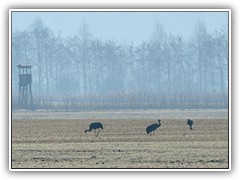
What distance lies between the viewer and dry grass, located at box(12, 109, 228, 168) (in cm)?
1775

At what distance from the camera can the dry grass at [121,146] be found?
1775 centimetres

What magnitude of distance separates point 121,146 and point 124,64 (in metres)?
9.63

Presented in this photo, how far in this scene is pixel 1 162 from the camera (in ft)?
50.5

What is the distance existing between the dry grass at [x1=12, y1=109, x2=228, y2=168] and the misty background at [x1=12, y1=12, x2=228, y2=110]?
0.79 meters

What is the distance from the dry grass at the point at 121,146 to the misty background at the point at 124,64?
2.59 ft

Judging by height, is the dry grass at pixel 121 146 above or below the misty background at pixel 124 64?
below

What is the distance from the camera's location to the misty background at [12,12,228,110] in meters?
23.2

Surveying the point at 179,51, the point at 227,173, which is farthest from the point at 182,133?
the point at 227,173

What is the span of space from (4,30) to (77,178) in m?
2.36

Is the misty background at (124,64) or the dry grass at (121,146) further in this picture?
the misty background at (124,64)

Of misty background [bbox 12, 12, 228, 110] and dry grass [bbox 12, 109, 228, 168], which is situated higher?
misty background [bbox 12, 12, 228, 110]

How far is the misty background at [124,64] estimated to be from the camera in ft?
76.0

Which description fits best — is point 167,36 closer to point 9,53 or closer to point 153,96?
point 153,96

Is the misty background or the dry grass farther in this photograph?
the misty background
